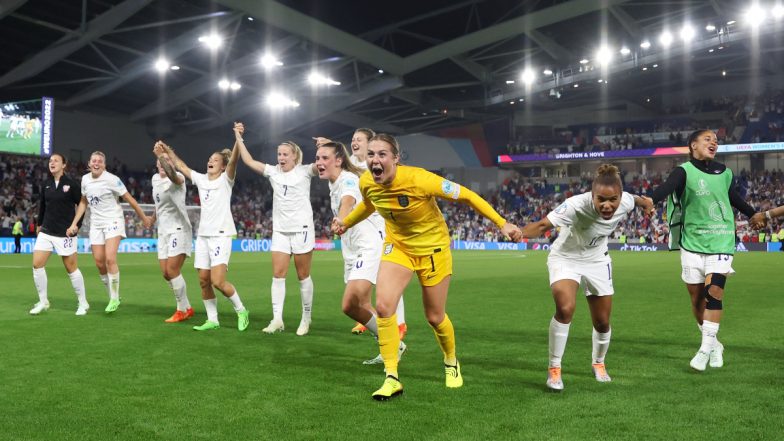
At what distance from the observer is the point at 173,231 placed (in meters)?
8.92

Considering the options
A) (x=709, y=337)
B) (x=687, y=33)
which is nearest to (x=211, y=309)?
(x=709, y=337)

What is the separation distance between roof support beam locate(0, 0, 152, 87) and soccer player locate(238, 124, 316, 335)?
20721 mm

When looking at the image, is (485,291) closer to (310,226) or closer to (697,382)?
(310,226)

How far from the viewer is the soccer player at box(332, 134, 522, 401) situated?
514 cm

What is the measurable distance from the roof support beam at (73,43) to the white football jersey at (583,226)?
2452 cm

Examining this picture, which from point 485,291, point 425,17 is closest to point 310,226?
point 485,291

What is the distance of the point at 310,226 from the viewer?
823cm

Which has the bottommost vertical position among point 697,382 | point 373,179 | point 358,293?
point 697,382

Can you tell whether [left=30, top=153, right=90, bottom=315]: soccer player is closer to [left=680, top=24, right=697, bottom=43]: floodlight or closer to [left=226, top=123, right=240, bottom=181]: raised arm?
[left=226, top=123, right=240, bottom=181]: raised arm

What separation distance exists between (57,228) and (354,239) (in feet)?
17.0

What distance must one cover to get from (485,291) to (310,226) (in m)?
6.63

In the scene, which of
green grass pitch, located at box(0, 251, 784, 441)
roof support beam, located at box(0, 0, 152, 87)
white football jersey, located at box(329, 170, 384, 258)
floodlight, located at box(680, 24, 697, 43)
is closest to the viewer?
green grass pitch, located at box(0, 251, 784, 441)

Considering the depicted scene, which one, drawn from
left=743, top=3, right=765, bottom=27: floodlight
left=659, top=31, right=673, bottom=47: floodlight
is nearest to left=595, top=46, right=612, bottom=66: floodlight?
left=659, top=31, right=673, bottom=47: floodlight

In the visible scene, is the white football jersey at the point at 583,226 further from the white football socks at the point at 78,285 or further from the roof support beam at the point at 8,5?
the roof support beam at the point at 8,5
